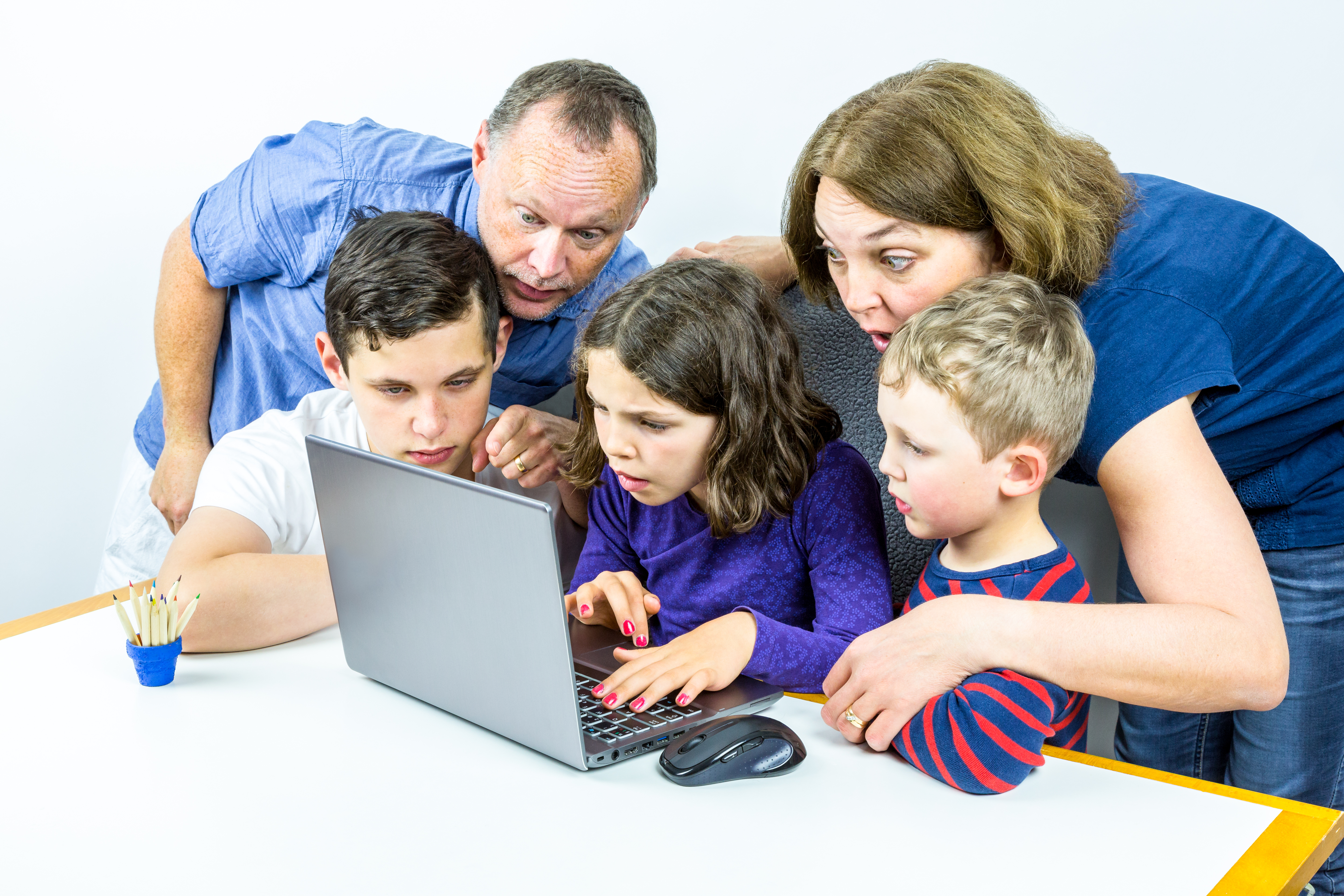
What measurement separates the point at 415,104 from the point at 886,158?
5.08ft

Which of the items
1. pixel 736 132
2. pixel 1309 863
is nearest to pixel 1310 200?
pixel 736 132

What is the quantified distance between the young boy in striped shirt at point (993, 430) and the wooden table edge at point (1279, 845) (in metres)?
0.13

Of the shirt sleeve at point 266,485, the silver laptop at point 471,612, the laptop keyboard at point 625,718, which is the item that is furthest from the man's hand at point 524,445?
the laptop keyboard at point 625,718

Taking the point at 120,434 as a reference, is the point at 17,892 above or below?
above

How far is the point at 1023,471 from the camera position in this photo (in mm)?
979

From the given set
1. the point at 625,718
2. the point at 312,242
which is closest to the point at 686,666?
the point at 625,718

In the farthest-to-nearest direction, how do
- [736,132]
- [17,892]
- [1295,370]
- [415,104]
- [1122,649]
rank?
1. [415,104]
2. [736,132]
3. [1295,370]
4. [1122,649]
5. [17,892]

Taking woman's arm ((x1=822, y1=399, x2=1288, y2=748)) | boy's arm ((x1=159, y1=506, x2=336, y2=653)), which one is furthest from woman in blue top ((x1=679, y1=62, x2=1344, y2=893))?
boy's arm ((x1=159, y1=506, x2=336, y2=653))

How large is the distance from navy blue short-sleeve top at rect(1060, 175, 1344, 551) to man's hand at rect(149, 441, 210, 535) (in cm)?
135

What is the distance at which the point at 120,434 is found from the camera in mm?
2781

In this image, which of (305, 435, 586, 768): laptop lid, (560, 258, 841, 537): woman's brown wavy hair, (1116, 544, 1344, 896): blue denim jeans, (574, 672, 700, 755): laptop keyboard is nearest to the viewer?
(305, 435, 586, 768): laptop lid

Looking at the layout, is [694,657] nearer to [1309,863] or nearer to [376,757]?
[376,757]

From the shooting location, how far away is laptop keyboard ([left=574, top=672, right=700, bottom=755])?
0.93 meters

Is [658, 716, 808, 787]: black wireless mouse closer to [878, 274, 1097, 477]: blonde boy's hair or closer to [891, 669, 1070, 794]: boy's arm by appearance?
[891, 669, 1070, 794]: boy's arm
